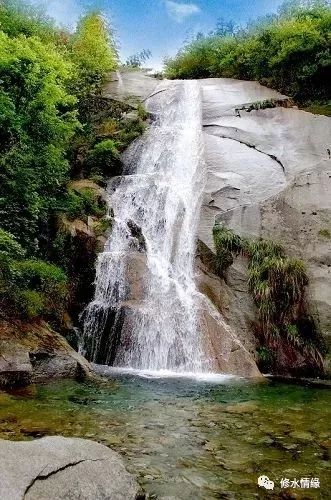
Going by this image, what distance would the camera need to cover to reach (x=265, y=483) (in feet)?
13.1

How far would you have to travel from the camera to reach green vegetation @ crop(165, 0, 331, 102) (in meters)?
17.5

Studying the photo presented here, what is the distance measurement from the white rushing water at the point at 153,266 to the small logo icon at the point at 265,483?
5.41m

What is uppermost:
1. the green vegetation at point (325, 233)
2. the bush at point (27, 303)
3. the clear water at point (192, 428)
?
the green vegetation at point (325, 233)

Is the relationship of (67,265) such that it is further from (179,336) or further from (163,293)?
(179,336)

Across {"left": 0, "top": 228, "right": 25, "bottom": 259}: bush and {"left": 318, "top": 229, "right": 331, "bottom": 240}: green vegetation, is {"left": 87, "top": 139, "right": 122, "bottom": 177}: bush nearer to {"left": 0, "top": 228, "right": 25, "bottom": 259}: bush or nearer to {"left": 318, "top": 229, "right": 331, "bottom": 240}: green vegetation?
{"left": 318, "top": 229, "right": 331, "bottom": 240}: green vegetation

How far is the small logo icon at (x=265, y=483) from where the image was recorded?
3932 millimetres

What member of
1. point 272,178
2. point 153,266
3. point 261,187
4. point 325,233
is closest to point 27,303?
point 153,266

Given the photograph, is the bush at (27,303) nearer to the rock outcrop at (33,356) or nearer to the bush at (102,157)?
the rock outcrop at (33,356)

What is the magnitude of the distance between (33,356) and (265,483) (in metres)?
4.87

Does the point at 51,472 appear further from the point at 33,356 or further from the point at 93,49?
the point at 93,49

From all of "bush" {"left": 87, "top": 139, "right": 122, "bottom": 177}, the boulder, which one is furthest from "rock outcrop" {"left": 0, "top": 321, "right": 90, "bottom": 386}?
the boulder

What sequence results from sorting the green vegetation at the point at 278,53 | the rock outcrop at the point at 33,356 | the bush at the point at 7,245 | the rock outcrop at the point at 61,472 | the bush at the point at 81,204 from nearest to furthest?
the rock outcrop at the point at 61,472 → the rock outcrop at the point at 33,356 → the bush at the point at 7,245 → the bush at the point at 81,204 → the green vegetation at the point at 278,53

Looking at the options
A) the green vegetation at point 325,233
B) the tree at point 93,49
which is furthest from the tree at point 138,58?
the green vegetation at point 325,233

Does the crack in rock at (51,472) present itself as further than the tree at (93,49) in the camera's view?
No
